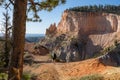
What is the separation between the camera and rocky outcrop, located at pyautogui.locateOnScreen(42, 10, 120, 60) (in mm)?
53812

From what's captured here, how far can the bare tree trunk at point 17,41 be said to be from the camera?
609 cm

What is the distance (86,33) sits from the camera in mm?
60062

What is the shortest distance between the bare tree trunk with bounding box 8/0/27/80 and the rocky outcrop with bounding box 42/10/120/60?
1776 inches

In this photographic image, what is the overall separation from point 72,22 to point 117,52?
97.9 ft

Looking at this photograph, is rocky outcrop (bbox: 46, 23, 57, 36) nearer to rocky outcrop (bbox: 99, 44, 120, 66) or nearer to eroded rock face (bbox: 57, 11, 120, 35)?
eroded rock face (bbox: 57, 11, 120, 35)

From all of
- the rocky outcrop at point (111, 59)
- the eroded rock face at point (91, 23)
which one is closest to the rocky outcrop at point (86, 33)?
the eroded rock face at point (91, 23)

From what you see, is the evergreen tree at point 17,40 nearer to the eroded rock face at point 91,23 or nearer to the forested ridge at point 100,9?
the eroded rock face at point 91,23

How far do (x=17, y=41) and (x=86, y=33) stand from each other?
54474mm

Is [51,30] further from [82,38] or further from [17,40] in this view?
[17,40]

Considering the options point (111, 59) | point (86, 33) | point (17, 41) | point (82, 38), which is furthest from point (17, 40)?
point (86, 33)

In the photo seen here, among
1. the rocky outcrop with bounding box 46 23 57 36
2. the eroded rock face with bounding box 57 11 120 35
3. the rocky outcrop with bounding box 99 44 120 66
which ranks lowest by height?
the rocky outcrop with bounding box 99 44 120 66

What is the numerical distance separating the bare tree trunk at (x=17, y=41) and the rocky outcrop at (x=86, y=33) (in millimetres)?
45105

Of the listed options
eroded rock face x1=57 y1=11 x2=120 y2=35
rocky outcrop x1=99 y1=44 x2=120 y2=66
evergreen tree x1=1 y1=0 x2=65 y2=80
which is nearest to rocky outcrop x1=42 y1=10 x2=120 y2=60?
eroded rock face x1=57 y1=11 x2=120 y2=35

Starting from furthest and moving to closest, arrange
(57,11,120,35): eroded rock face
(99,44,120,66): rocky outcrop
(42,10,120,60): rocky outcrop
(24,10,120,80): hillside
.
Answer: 1. (57,11,120,35): eroded rock face
2. (42,10,120,60): rocky outcrop
3. (24,10,120,80): hillside
4. (99,44,120,66): rocky outcrop
